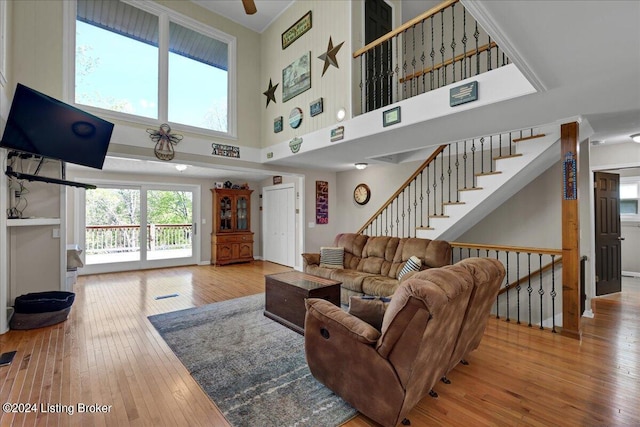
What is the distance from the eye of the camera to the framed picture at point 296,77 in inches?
203

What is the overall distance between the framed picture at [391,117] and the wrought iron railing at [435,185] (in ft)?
4.48

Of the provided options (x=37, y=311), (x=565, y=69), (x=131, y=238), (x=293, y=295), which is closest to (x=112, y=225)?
(x=131, y=238)

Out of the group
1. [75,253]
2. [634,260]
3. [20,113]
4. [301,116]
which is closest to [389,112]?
[301,116]

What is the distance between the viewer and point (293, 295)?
338 centimetres

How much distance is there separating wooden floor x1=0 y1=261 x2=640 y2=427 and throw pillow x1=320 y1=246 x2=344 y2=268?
2364 mm

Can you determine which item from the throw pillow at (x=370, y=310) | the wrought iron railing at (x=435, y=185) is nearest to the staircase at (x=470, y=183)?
the wrought iron railing at (x=435, y=185)

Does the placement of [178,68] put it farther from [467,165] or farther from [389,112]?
[467,165]

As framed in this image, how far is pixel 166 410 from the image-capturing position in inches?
78.8

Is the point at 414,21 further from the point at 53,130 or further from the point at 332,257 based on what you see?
the point at 53,130

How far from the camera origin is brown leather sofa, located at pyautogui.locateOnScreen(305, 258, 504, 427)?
61.9 inches

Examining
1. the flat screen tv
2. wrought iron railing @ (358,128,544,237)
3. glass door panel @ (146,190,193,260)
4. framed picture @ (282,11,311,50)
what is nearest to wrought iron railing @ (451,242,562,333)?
wrought iron railing @ (358,128,544,237)

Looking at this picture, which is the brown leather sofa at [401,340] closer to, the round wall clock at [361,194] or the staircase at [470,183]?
the staircase at [470,183]

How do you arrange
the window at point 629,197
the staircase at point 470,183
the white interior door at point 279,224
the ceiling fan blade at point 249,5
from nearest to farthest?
the ceiling fan blade at point 249,5 < the staircase at point 470,183 < the window at point 629,197 < the white interior door at point 279,224

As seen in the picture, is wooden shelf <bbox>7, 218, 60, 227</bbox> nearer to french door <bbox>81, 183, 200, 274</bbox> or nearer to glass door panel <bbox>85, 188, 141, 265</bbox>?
french door <bbox>81, 183, 200, 274</bbox>
